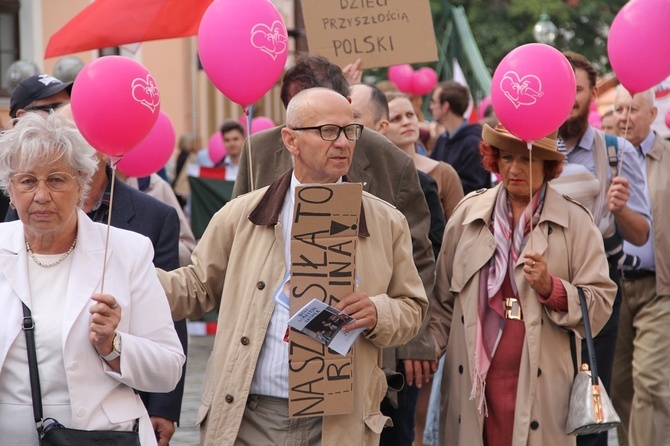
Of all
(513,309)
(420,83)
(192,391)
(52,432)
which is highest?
(420,83)

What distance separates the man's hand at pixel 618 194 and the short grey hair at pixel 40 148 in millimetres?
3037

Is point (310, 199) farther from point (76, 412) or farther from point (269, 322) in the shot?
point (76, 412)

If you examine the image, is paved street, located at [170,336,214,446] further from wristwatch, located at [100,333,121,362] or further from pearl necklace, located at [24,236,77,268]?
wristwatch, located at [100,333,121,362]

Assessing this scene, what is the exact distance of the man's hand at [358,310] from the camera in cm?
480

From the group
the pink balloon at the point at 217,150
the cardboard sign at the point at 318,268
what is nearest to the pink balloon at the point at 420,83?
the pink balloon at the point at 217,150

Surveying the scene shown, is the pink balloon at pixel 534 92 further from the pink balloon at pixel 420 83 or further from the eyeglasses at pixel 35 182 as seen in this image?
the pink balloon at pixel 420 83

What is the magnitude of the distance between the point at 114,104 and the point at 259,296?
2.96 ft

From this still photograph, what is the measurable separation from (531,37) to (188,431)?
122 feet

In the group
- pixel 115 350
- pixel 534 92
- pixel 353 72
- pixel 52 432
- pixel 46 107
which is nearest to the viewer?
pixel 52 432

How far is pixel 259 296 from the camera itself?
16.4 feet

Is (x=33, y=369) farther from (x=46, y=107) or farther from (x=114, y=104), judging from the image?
(x=46, y=107)

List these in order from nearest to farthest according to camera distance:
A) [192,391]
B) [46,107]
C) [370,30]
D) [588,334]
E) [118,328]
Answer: [118,328] < [588,334] < [46,107] < [370,30] < [192,391]

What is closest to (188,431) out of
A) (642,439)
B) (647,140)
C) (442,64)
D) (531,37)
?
(642,439)

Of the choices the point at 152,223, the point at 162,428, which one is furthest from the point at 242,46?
the point at 162,428
